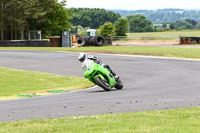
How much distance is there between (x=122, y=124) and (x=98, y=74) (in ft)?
23.2

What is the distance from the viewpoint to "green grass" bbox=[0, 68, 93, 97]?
17.7m

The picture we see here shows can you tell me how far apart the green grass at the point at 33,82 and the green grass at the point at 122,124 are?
25.3 ft

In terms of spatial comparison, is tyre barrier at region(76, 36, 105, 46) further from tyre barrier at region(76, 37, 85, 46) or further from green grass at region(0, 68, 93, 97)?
green grass at region(0, 68, 93, 97)

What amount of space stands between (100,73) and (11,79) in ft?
24.3

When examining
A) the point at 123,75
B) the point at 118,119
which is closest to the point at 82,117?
the point at 118,119

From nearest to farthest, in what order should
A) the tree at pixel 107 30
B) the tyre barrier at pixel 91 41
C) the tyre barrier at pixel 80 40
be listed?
the tyre barrier at pixel 91 41 < the tyre barrier at pixel 80 40 < the tree at pixel 107 30

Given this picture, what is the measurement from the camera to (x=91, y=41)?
5406 centimetres

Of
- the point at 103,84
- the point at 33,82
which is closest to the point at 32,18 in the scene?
the point at 33,82

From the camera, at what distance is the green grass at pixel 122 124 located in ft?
24.3

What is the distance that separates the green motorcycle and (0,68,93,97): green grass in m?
2.64

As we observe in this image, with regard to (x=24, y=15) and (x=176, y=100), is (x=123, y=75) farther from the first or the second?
(x=24, y=15)

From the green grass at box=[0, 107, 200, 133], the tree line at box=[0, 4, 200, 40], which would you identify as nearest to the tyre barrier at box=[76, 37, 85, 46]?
the tree line at box=[0, 4, 200, 40]

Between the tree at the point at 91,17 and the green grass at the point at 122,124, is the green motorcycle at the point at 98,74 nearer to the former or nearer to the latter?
the green grass at the point at 122,124

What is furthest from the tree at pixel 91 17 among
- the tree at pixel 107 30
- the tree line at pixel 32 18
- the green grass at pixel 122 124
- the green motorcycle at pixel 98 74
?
the green grass at pixel 122 124
